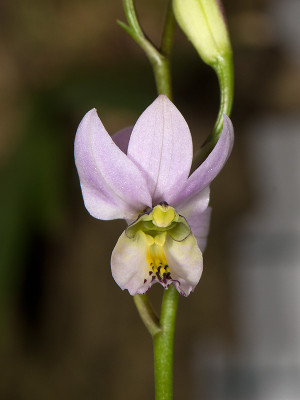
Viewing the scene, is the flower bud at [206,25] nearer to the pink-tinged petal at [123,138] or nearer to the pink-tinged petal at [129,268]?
the pink-tinged petal at [123,138]

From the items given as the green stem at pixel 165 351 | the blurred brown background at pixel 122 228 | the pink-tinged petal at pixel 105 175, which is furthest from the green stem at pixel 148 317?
the blurred brown background at pixel 122 228

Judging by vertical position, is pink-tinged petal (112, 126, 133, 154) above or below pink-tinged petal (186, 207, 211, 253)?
above

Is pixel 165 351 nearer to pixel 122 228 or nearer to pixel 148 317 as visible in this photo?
pixel 148 317

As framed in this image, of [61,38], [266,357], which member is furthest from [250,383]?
[61,38]

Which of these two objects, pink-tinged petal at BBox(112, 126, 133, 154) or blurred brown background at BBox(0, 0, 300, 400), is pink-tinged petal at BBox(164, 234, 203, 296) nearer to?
pink-tinged petal at BBox(112, 126, 133, 154)

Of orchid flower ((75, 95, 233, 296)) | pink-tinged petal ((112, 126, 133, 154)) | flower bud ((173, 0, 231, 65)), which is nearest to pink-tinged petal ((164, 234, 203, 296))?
orchid flower ((75, 95, 233, 296))

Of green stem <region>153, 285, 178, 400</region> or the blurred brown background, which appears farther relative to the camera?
the blurred brown background
